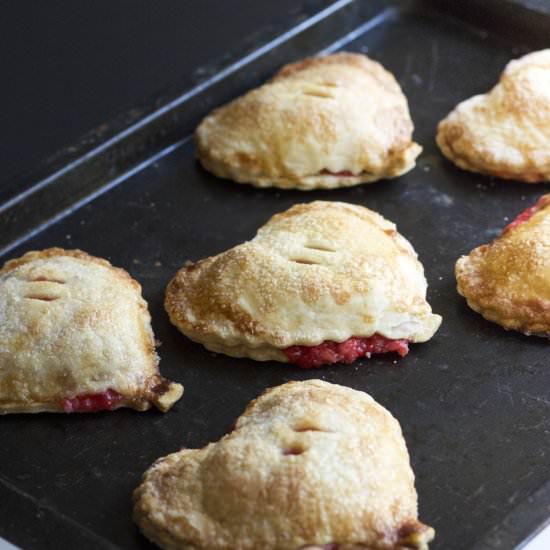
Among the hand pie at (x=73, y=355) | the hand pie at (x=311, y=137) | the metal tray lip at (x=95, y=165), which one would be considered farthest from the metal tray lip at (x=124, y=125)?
the hand pie at (x=73, y=355)

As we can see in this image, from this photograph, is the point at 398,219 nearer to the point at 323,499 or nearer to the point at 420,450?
the point at 420,450

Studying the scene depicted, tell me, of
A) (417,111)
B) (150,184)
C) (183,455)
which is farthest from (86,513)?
(417,111)

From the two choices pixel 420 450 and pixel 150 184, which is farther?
pixel 150 184

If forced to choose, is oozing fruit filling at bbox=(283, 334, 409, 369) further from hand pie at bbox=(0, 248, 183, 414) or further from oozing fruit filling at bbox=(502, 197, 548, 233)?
oozing fruit filling at bbox=(502, 197, 548, 233)

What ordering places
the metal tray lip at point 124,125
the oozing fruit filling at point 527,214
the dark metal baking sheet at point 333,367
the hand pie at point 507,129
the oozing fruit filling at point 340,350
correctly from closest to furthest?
the dark metal baking sheet at point 333,367
the oozing fruit filling at point 340,350
the oozing fruit filling at point 527,214
the metal tray lip at point 124,125
the hand pie at point 507,129

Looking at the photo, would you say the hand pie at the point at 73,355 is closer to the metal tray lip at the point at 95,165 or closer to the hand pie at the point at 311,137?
the metal tray lip at the point at 95,165

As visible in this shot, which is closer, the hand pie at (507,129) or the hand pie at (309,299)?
the hand pie at (309,299)

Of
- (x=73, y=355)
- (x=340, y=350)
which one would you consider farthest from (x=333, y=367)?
(x=73, y=355)

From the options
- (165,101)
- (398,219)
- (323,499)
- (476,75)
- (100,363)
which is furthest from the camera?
(476,75)
